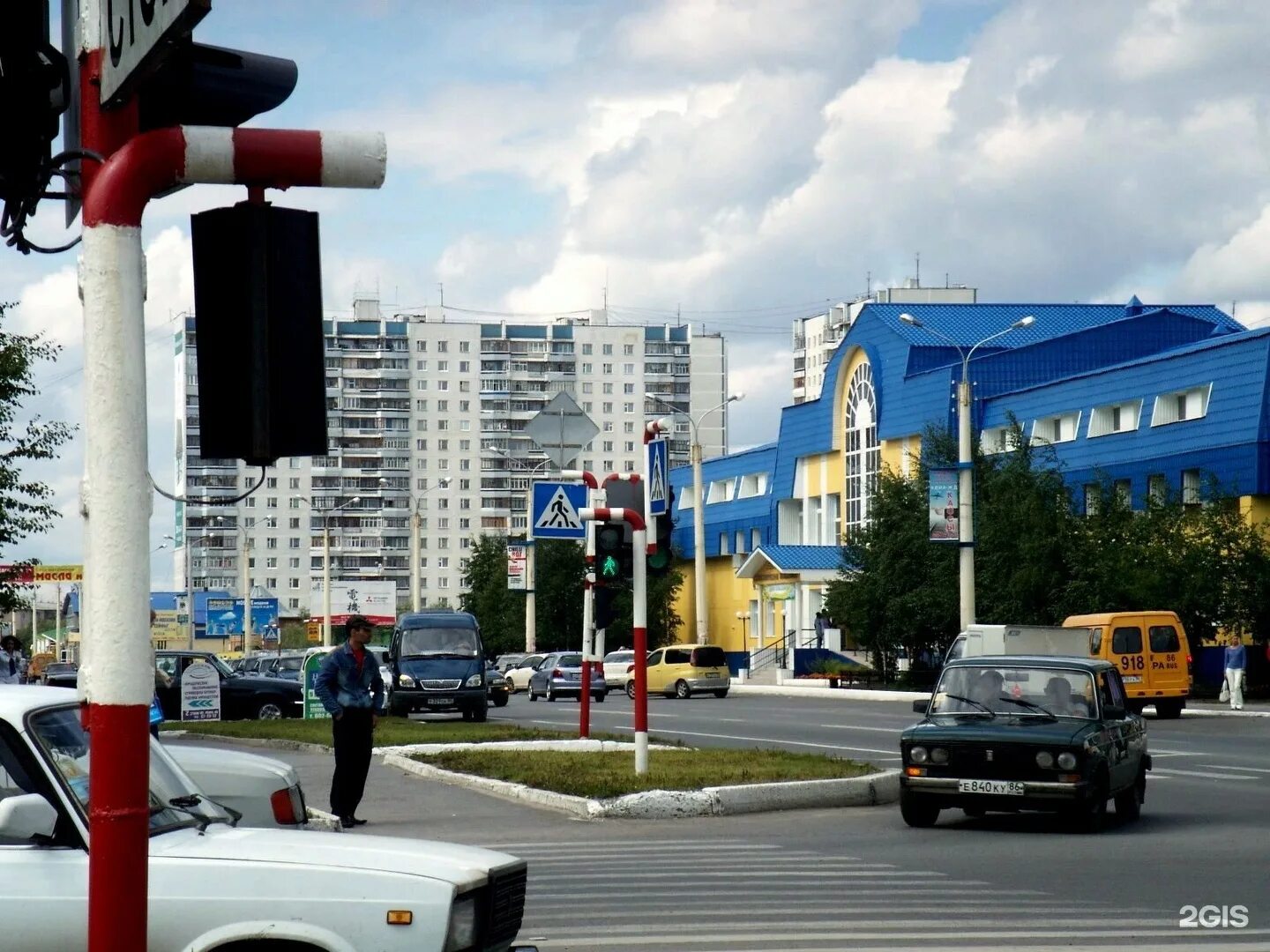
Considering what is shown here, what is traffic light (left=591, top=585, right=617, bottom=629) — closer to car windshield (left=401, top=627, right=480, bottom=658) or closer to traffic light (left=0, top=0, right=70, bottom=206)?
car windshield (left=401, top=627, right=480, bottom=658)

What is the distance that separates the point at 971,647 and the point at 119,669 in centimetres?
3391

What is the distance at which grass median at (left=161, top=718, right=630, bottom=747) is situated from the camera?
28.9 metres

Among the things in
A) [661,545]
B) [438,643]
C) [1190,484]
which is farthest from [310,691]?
[1190,484]

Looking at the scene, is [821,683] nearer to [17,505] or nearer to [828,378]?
[828,378]

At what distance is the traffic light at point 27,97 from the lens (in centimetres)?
438

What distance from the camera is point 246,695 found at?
39938 mm

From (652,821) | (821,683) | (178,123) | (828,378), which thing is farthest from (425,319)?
(178,123)

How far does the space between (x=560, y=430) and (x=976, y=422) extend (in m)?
49.8

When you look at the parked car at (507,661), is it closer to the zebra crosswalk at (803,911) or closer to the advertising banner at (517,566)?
the advertising banner at (517,566)

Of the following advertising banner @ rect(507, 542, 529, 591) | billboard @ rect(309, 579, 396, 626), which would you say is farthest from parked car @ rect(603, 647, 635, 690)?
advertising banner @ rect(507, 542, 529, 591)

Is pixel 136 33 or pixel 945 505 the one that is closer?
pixel 136 33

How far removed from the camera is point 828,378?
277 ft

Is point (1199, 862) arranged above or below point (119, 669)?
below

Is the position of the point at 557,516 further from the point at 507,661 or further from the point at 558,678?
the point at 507,661
